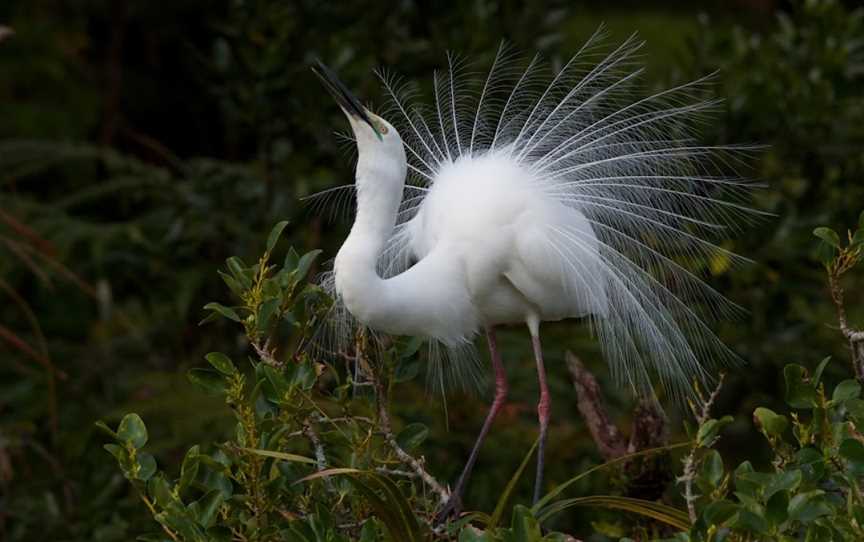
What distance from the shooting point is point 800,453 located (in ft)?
6.07

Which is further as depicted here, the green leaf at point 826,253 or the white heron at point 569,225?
the white heron at point 569,225

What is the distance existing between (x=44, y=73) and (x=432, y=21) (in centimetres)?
210

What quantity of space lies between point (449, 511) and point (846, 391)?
0.86 metres

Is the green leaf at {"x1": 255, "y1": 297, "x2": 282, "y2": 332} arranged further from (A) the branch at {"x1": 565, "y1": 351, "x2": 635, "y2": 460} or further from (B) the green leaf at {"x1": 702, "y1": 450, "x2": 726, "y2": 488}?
(A) the branch at {"x1": 565, "y1": 351, "x2": 635, "y2": 460}

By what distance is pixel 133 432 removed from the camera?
6.28ft

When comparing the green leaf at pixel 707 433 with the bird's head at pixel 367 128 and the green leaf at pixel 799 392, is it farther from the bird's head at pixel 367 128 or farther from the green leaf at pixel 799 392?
the bird's head at pixel 367 128

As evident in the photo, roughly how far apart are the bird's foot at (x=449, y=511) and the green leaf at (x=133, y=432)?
1.74ft

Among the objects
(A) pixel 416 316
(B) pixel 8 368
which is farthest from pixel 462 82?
(B) pixel 8 368

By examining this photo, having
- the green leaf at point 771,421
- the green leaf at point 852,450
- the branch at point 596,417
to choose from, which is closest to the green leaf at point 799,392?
the green leaf at point 771,421

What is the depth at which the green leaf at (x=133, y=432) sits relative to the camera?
1905 mm

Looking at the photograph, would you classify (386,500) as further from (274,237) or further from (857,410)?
(857,410)

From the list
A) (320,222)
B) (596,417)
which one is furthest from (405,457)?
(320,222)

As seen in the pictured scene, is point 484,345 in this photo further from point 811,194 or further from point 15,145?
point 15,145

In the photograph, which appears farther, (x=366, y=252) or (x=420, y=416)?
(x=420, y=416)
